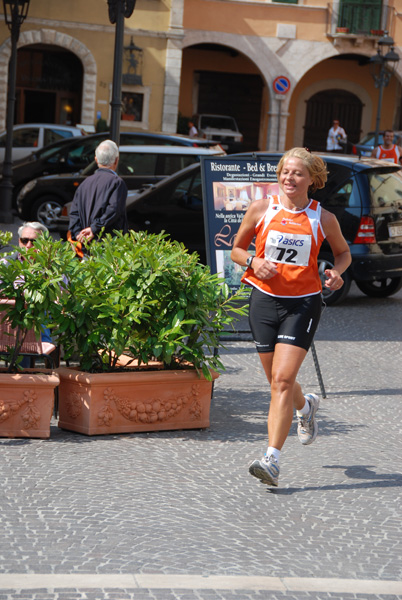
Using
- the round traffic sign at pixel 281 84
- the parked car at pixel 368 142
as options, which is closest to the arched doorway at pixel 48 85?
the round traffic sign at pixel 281 84

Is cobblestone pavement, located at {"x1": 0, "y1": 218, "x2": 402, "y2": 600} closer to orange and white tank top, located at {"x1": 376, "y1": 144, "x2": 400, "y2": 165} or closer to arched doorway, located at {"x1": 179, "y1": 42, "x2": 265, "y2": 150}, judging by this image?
orange and white tank top, located at {"x1": 376, "y1": 144, "x2": 400, "y2": 165}

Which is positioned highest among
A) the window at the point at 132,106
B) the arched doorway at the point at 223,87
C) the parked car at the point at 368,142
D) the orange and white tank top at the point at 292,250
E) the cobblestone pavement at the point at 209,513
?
the arched doorway at the point at 223,87

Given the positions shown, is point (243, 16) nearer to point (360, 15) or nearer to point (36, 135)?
point (360, 15)

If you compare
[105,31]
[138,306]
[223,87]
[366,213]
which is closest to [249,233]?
[138,306]

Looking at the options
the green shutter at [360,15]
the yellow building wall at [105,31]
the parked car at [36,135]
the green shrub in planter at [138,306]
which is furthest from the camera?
the green shutter at [360,15]

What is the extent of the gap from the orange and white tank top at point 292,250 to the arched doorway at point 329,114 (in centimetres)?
3598

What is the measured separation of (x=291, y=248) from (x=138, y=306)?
1326 mm

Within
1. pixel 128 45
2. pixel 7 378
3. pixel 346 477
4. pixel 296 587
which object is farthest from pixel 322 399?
pixel 128 45

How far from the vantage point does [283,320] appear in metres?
5.96

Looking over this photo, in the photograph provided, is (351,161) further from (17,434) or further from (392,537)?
(392,537)

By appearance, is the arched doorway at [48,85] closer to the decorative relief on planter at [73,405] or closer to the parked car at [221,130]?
the parked car at [221,130]

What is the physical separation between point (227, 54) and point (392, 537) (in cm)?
3658

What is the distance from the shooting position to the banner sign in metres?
9.22

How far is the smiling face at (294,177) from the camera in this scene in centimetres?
593
